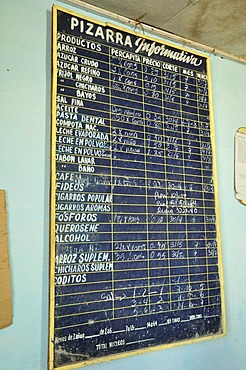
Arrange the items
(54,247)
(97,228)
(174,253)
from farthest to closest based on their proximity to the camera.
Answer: (174,253), (97,228), (54,247)

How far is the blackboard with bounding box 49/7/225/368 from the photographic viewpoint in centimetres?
148

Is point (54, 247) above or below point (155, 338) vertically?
above

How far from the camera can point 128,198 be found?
1673mm

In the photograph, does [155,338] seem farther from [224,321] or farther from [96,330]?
[224,321]

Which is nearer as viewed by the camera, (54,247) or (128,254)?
(54,247)

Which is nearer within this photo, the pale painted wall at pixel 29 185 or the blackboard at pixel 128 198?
the pale painted wall at pixel 29 185

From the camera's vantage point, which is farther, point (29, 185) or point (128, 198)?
point (128, 198)

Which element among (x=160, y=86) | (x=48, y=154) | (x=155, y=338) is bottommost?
(x=155, y=338)

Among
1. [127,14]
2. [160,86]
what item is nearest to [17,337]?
[160,86]

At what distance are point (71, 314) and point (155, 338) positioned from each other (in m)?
0.45

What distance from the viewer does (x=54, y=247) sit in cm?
144

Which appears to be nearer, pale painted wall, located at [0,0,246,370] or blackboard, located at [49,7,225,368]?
pale painted wall, located at [0,0,246,370]

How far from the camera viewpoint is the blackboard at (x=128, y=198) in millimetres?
1483

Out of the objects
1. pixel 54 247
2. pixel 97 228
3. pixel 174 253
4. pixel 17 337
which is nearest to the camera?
pixel 17 337
